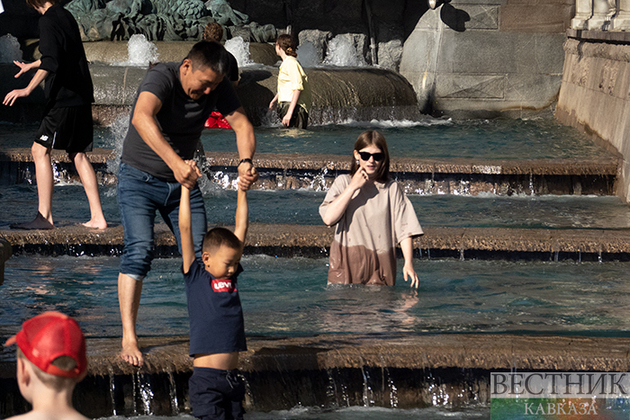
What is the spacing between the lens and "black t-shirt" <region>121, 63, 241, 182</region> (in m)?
3.94

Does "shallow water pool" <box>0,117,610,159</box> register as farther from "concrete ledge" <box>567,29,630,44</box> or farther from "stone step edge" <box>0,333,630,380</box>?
"stone step edge" <box>0,333,630,380</box>

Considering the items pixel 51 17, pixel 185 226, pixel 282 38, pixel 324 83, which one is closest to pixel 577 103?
pixel 324 83

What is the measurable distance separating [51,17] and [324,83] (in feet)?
30.0

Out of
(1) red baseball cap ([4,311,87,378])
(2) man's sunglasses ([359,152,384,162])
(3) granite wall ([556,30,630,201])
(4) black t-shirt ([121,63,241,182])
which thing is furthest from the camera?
(3) granite wall ([556,30,630,201])

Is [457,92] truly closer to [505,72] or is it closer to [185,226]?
[505,72]

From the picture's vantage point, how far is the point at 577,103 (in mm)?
14500

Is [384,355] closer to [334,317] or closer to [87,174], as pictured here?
[334,317]

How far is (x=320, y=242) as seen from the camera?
696 centimetres

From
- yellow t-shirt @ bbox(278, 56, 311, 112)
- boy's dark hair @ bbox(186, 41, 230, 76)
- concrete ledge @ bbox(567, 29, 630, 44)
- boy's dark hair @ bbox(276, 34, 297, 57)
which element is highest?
concrete ledge @ bbox(567, 29, 630, 44)

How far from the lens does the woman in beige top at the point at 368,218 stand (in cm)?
529

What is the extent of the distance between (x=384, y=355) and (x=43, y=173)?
12.4ft

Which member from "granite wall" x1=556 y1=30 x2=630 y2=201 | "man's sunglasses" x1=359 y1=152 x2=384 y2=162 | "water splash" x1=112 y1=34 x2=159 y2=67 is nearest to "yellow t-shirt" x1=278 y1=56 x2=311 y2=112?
"granite wall" x1=556 y1=30 x2=630 y2=201

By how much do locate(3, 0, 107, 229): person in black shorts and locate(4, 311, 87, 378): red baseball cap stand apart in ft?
16.1

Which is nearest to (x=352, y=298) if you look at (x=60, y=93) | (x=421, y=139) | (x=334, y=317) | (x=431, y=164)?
(x=334, y=317)
